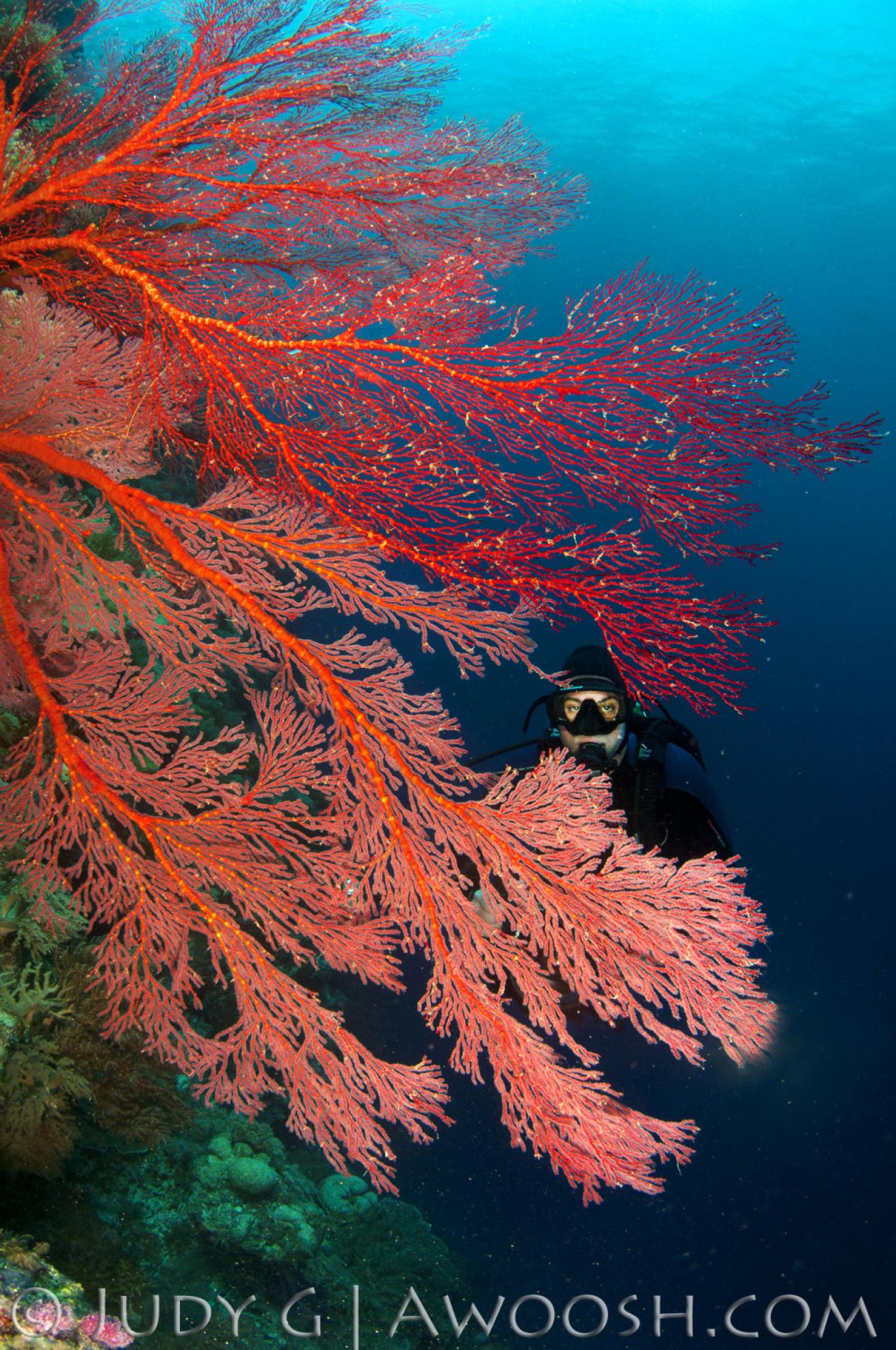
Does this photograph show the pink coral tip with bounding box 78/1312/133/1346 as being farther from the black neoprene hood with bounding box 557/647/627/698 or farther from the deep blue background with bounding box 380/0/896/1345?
the deep blue background with bounding box 380/0/896/1345

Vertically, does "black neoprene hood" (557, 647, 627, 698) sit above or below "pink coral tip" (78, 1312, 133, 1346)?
above

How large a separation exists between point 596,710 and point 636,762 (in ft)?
1.69

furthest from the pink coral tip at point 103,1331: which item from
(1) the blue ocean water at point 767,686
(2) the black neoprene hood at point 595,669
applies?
(1) the blue ocean water at point 767,686

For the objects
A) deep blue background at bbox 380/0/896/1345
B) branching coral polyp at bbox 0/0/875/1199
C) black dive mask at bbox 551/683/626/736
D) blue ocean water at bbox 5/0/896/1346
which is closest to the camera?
branching coral polyp at bbox 0/0/875/1199

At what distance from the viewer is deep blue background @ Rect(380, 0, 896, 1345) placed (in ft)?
35.7

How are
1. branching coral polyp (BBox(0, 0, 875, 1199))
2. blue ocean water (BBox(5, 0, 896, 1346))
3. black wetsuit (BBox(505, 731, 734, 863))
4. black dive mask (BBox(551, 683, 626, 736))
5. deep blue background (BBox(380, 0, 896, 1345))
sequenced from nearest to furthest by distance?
branching coral polyp (BBox(0, 0, 875, 1199)), black wetsuit (BBox(505, 731, 734, 863)), black dive mask (BBox(551, 683, 626, 736)), blue ocean water (BBox(5, 0, 896, 1346)), deep blue background (BBox(380, 0, 896, 1345))

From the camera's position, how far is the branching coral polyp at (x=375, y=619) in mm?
2211

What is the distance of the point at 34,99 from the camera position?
234 inches

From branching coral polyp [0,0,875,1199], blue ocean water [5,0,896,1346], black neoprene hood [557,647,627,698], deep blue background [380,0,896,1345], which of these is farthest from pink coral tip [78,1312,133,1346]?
deep blue background [380,0,896,1345]

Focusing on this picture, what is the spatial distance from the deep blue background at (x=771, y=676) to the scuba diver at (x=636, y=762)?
663 centimetres

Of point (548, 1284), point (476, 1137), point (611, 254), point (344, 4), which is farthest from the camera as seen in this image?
point (611, 254)

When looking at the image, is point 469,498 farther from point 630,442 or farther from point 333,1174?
point 333,1174

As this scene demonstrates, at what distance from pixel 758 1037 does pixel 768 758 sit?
121ft

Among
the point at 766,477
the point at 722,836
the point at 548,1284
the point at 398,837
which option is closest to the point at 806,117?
the point at 766,477
